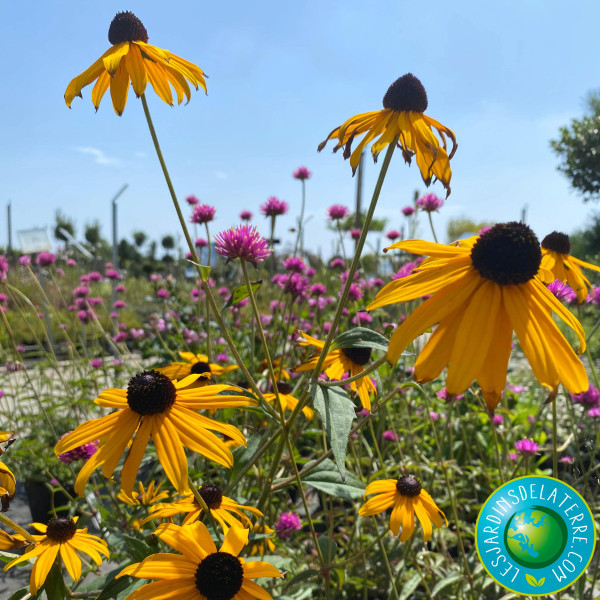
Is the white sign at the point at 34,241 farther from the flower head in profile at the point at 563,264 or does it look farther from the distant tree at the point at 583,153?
the distant tree at the point at 583,153

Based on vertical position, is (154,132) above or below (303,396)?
above

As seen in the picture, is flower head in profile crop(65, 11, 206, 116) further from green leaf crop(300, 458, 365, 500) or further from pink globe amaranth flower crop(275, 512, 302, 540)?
pink globe amaranth flower crop(275, 512, 302, 540)

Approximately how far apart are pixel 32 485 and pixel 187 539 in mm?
1674

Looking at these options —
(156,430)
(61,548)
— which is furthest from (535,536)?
(61,548)

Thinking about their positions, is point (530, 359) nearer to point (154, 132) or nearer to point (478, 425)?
point (154, 132)

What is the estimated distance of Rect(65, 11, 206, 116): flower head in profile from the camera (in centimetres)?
76

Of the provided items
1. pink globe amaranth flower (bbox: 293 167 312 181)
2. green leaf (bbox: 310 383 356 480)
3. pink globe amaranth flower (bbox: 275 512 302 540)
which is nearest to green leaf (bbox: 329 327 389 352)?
green leaf (bbox: 310 383 356 480)

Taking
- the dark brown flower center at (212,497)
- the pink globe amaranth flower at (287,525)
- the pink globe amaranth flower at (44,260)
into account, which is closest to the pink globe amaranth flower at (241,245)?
the dark brown flower center at (212,497)

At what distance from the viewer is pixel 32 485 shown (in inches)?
76.9

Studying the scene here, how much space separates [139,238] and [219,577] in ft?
84.0

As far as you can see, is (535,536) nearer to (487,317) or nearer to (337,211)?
(487,317)

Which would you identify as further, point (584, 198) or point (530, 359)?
point (584, 198)

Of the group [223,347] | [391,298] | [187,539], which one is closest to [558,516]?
[391,298]

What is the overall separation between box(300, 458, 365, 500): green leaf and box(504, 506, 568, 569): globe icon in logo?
1.28ft
